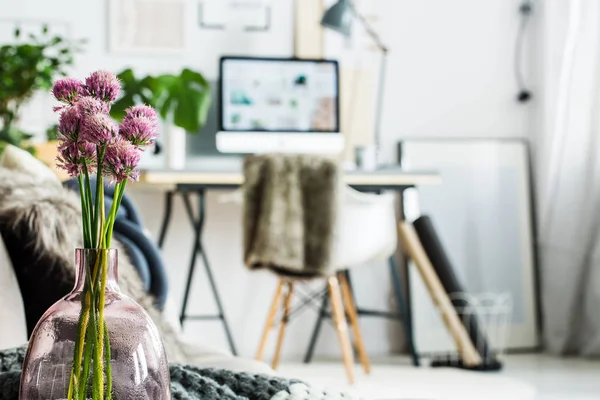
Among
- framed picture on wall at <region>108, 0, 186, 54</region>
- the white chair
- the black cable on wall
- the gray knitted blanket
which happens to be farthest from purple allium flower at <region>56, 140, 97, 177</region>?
the black cable on wall

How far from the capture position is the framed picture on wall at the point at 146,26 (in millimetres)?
3787

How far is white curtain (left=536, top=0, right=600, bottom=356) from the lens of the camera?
368 cm

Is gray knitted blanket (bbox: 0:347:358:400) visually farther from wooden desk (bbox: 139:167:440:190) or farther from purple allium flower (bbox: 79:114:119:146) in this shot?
wooden desk (bbox: 139:167:440:190)

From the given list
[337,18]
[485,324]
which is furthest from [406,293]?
[337,18]

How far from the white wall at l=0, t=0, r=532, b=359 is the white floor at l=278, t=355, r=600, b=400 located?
0.32 metres

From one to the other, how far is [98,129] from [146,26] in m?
3.40

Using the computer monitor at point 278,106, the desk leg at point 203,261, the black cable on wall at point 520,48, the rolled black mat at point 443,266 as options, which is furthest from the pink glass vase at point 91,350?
the black cable on wall at point 520,48

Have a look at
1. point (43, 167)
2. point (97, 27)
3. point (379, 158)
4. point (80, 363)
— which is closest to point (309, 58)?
point (379, 158)

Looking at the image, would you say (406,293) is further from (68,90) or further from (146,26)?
(68,90)

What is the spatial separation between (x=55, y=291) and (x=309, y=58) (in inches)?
110

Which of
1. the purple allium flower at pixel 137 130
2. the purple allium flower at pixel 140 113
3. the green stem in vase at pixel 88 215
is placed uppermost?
the purple allium flower at pixel 140 113

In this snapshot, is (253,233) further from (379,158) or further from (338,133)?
(379,158)

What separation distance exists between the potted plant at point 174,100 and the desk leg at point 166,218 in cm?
16

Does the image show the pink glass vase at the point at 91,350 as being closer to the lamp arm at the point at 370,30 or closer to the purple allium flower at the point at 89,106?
the purple allium flower at the point at 89,106
